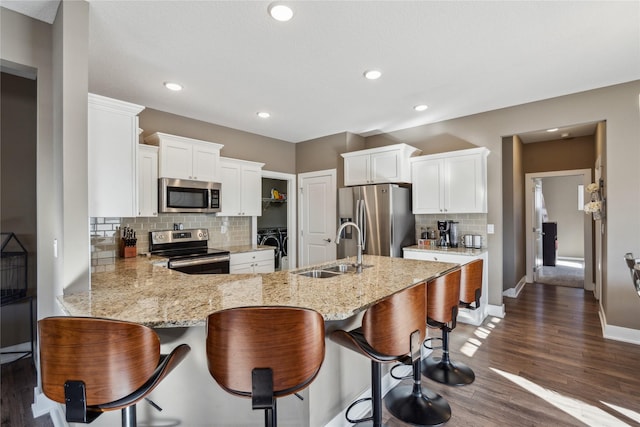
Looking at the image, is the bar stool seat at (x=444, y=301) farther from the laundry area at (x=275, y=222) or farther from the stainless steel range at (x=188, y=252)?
the laundry area at (x=275, y=222)

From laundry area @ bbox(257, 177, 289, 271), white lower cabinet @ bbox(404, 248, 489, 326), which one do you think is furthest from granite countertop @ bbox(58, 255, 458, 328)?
laundry area @ bbox(257, 177, 289, 271)

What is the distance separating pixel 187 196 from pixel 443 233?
3.47 metres

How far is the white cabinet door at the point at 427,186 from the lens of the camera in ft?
13.9

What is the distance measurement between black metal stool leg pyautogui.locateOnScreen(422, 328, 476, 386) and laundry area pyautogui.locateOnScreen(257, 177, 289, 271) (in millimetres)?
3818

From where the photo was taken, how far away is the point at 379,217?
14.1 feet

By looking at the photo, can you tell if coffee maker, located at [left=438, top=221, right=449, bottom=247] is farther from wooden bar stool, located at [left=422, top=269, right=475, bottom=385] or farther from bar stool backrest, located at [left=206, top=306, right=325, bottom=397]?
bar stool backrest, located at [left=206, top=306, right=325, bottom=397]

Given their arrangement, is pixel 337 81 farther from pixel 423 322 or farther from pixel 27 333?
pixel 27 333

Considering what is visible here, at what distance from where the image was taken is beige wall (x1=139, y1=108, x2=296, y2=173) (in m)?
3.93

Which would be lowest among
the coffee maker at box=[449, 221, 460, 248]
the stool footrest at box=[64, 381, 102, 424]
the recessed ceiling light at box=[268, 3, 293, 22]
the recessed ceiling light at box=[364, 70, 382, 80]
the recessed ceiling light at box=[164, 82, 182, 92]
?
the stool footrest at box=[64, 381, 102, 424]

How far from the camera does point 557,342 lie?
321cm

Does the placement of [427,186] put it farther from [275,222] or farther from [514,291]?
[275,222]

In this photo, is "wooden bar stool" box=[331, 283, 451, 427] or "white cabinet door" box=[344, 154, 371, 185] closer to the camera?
"wooden bar stool" box=[331, 283, 451, 427]

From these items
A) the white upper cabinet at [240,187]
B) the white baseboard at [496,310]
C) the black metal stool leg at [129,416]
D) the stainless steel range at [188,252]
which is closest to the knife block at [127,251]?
the stainless steel range at [188,252]

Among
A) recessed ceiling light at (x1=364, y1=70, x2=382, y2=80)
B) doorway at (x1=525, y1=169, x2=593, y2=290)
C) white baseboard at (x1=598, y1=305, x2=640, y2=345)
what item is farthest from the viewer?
doorway at (x1=525, y1=169, x2=593, y2=290)
